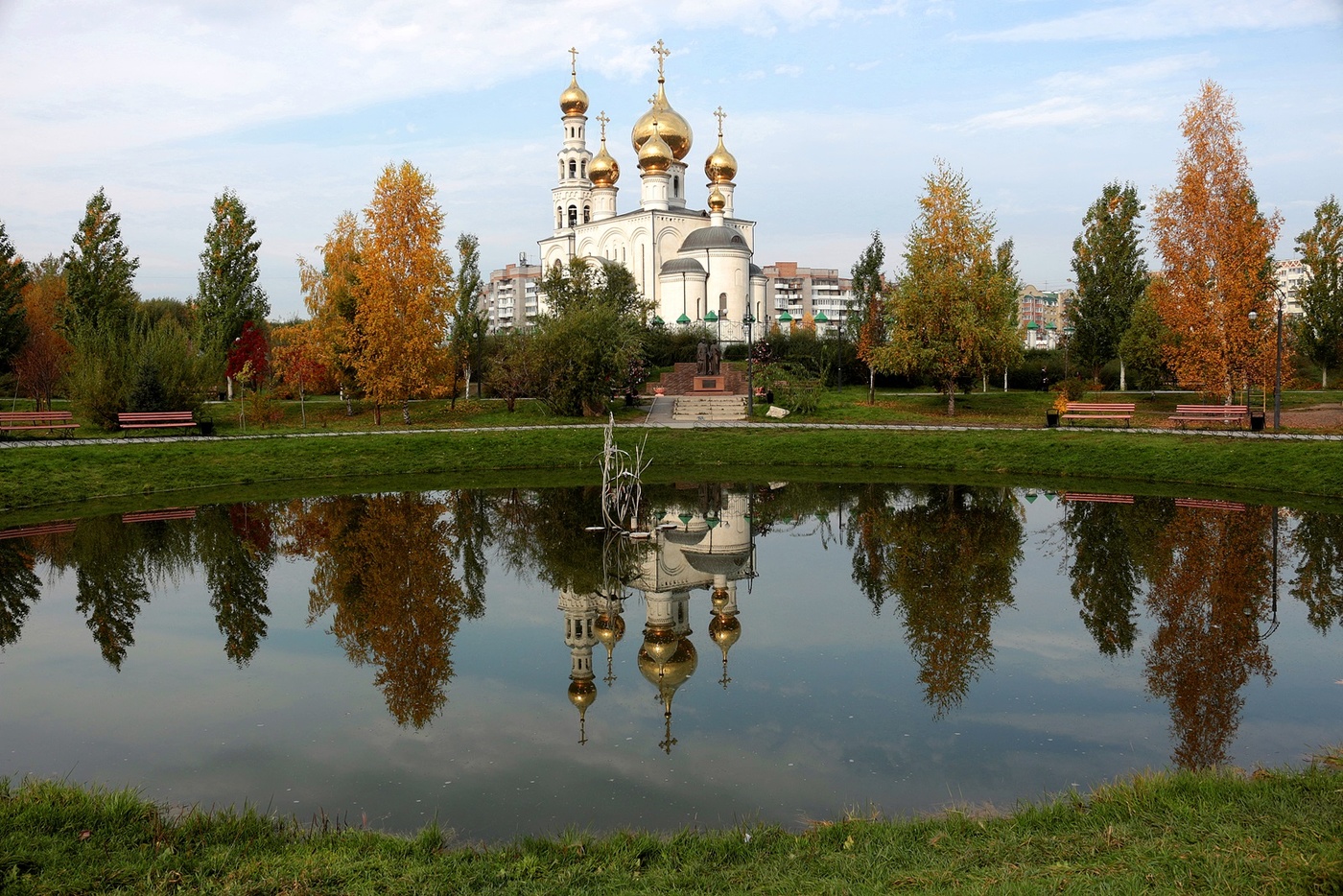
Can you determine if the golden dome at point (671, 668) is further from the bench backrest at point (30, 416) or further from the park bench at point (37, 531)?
the bench backrest at point (30, 416)

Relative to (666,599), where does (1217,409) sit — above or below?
above

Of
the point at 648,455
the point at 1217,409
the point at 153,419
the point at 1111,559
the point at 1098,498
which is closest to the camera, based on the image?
the point at 1111,559

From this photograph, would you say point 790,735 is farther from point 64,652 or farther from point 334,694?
point 64,652

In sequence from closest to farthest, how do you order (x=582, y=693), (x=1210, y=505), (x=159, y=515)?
(x=582, y=693) < (x=1210, y=505) < (x=159, y=515)

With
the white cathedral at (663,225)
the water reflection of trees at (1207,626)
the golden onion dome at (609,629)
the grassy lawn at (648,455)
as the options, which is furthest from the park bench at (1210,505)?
the white cathedral at (663,225)

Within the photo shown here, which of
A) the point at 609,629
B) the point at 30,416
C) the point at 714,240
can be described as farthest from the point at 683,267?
the point at 609,629

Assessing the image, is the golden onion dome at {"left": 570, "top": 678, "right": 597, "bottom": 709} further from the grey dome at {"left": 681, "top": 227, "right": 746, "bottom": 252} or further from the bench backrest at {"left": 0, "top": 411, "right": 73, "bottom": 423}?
the grey dome at {"left": 681, "top": 227, "right": 746, "bottom": 252}

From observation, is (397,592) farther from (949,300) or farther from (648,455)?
(949,300)

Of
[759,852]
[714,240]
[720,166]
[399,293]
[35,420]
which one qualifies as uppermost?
[720,166]

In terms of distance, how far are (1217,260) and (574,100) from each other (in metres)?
37.7

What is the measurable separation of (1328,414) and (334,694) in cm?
2587

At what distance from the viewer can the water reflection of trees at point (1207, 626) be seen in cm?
684

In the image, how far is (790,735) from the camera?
679 cm

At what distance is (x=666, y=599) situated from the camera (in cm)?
1052
